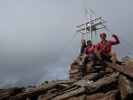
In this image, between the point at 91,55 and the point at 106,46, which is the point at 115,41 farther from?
the point at 91,55

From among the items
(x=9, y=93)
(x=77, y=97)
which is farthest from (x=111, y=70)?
(x=9, y=93)

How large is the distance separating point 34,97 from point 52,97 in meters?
2.53

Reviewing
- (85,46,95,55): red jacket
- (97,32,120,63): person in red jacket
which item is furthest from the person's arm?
(85,46,95,55): red jacket

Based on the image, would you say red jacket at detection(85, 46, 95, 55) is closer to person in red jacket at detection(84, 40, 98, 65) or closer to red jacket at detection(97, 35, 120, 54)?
person in red jacket at detection(84, 40, 98, 65)

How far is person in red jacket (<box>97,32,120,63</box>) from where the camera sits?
29391 mm

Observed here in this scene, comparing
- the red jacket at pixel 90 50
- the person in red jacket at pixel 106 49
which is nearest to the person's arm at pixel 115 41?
the person in red jacket at pixel 106 49

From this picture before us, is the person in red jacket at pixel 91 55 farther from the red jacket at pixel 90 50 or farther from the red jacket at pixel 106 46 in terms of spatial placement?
the red jacket at pixel 106 46

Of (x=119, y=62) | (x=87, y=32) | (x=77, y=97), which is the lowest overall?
(x=77, y=97)

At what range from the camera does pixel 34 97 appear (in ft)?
93.8

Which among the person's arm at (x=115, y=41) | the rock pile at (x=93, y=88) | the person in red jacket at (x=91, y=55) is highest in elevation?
the person's arm at (x=115, y=41)

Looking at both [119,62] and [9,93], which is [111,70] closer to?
[119,62]

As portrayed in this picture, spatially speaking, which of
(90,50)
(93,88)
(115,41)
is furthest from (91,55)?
(93,88)

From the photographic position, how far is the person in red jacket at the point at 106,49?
2939 cm

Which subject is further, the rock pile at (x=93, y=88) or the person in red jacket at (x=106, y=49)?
the person in red jacket at (x=106, y=49)
